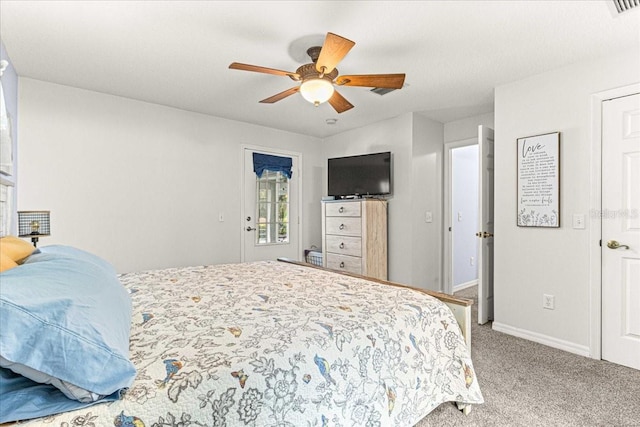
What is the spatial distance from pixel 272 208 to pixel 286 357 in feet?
12.0

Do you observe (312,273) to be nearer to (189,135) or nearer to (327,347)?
(327,347)

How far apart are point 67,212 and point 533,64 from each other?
442 cm

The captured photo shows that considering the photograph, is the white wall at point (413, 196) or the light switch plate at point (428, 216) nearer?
the white wall at point (413, 196)

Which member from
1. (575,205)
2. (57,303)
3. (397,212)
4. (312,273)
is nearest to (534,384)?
(575,205)

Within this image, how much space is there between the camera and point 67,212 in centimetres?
312

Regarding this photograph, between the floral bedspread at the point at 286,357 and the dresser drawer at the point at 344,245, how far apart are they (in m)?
1.90

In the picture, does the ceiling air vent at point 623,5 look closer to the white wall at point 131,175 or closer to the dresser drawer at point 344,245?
the dresser drawer at point 344,245

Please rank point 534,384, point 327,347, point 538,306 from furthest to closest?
1. point 538,306
2. point 534,384
3. point 327,347

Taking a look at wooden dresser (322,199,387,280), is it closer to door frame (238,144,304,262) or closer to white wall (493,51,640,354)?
door frame (238,144,304,262)

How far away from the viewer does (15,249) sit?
1456mm

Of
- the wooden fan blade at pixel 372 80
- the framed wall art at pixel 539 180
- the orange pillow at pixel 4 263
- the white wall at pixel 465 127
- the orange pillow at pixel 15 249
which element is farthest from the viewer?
the white wall at pixel 465 127

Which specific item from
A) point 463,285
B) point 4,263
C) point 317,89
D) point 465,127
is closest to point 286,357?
point 4,263

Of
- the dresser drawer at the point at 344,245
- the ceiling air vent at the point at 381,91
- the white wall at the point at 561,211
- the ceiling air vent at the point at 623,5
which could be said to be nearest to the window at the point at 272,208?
the dresser drawer at the point at 344,245

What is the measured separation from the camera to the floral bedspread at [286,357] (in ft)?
3.11
